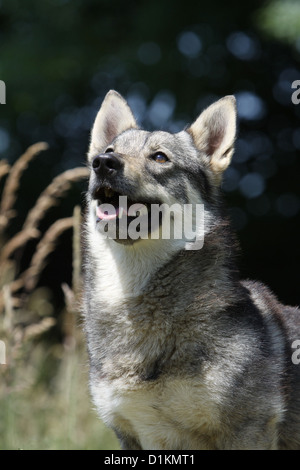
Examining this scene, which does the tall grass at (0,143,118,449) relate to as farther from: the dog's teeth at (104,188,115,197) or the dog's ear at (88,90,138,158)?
the dog's teeth at (104,188,115,197)

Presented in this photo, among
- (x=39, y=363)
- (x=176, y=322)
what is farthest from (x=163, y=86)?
(x=176, y=322)

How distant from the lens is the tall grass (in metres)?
3.85

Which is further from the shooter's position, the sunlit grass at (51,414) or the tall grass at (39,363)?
the sunlit grass at (51,414)

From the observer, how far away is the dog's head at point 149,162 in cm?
338

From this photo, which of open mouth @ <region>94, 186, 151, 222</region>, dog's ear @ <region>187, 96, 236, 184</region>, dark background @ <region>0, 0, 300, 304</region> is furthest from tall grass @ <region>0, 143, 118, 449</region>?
dark background @ <region>0, 0, 300, 304</region>

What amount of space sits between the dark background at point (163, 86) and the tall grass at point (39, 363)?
174 inches

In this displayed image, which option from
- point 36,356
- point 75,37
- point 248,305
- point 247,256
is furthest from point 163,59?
point 248,305

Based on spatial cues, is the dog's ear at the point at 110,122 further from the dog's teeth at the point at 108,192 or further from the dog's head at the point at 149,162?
the dog's teeth at the point at 108,192

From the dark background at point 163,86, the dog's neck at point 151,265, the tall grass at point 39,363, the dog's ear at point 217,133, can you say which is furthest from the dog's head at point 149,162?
the dark background at point 163,86

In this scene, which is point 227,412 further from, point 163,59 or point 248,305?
point 163,59

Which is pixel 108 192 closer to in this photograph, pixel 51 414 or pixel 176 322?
pixel 176 322

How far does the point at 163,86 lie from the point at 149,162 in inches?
227

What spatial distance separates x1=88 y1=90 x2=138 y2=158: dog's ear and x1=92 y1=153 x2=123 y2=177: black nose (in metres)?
0.73

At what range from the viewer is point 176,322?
3.31 m
